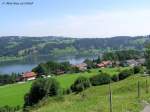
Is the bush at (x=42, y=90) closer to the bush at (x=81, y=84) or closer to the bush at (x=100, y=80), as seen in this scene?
the bush at (x=81, y=84)

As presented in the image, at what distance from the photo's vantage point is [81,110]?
17.6m

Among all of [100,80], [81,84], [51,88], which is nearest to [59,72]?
[100,80]

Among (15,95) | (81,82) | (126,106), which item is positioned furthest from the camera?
(15,95)

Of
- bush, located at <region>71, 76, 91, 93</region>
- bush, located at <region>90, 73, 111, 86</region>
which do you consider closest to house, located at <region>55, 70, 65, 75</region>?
bush, located at <region>90, 73, 111, 86</region>

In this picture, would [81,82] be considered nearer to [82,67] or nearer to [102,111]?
[102,111]

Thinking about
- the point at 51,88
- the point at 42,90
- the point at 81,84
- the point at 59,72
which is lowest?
the point at 59,72

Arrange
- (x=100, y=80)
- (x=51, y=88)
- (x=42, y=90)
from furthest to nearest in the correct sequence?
(x=100, y=80) < (x=51, y=88) < (x=42, y=90)

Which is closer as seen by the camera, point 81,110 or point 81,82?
point 81,110

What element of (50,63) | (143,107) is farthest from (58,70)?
(143,107)

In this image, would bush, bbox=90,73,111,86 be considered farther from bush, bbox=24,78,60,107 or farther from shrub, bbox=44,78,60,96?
bush, bbox=24,78,60,107

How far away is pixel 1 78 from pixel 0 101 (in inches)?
2216

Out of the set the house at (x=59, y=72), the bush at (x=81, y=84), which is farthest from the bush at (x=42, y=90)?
the house at (x=59, y=72)

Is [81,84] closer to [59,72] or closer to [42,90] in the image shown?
[42,90]

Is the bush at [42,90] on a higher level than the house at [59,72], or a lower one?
higher
